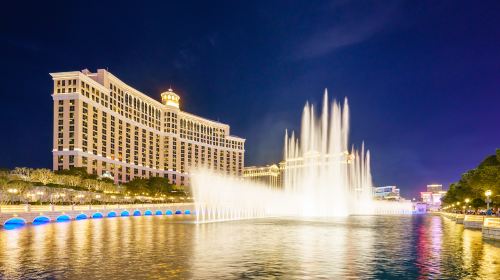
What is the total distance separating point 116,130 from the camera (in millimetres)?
151250

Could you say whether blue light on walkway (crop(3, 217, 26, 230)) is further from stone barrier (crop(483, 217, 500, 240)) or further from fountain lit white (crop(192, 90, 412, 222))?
stone barrier (crop(483, 217, 500, 240))

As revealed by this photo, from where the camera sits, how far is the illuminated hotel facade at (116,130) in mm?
127625

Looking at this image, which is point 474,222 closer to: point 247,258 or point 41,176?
point 247,258

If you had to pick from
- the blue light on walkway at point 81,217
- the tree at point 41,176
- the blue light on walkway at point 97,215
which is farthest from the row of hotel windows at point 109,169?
the blue light on walkway at point 81,217

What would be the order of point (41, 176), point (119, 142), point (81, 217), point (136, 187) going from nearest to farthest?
point (81, 217)
point (41, 176)
point (136, 187)
point (119, 142)

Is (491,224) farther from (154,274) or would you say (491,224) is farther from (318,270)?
(154,274)

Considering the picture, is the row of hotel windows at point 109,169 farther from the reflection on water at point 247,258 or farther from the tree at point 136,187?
the reflection on water at point 247,258

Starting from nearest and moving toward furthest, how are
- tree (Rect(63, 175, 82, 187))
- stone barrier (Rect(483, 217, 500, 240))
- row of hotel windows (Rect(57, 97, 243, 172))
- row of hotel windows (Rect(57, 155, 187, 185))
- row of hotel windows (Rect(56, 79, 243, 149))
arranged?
stone barrier (Rect(483, 217, 500, 240)), tree (Rect(63, 175, 82, 187)), row of hotel windows (Rect(57, 155, 187, 185)), row of hotel windows (Rect(57, 97, 243, 172)), row of hotel windows (Rect(56, 79, 243, 149))

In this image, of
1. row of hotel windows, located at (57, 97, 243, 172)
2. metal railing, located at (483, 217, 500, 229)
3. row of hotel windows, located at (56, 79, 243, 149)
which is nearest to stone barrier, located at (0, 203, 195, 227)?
row of hotel windows, located at (57, 97, 243, 172)

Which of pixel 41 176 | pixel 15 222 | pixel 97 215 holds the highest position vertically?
pixel 41 176

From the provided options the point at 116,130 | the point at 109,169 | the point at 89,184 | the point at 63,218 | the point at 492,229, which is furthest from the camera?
the point at 116,130

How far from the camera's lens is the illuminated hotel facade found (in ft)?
419

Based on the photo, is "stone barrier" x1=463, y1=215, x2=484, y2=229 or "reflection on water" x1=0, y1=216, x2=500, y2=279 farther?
"stone barrier" x1=463, y1=215, x2=484, y2=229

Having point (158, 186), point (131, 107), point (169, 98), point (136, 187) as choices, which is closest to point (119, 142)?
point (131, 107)
